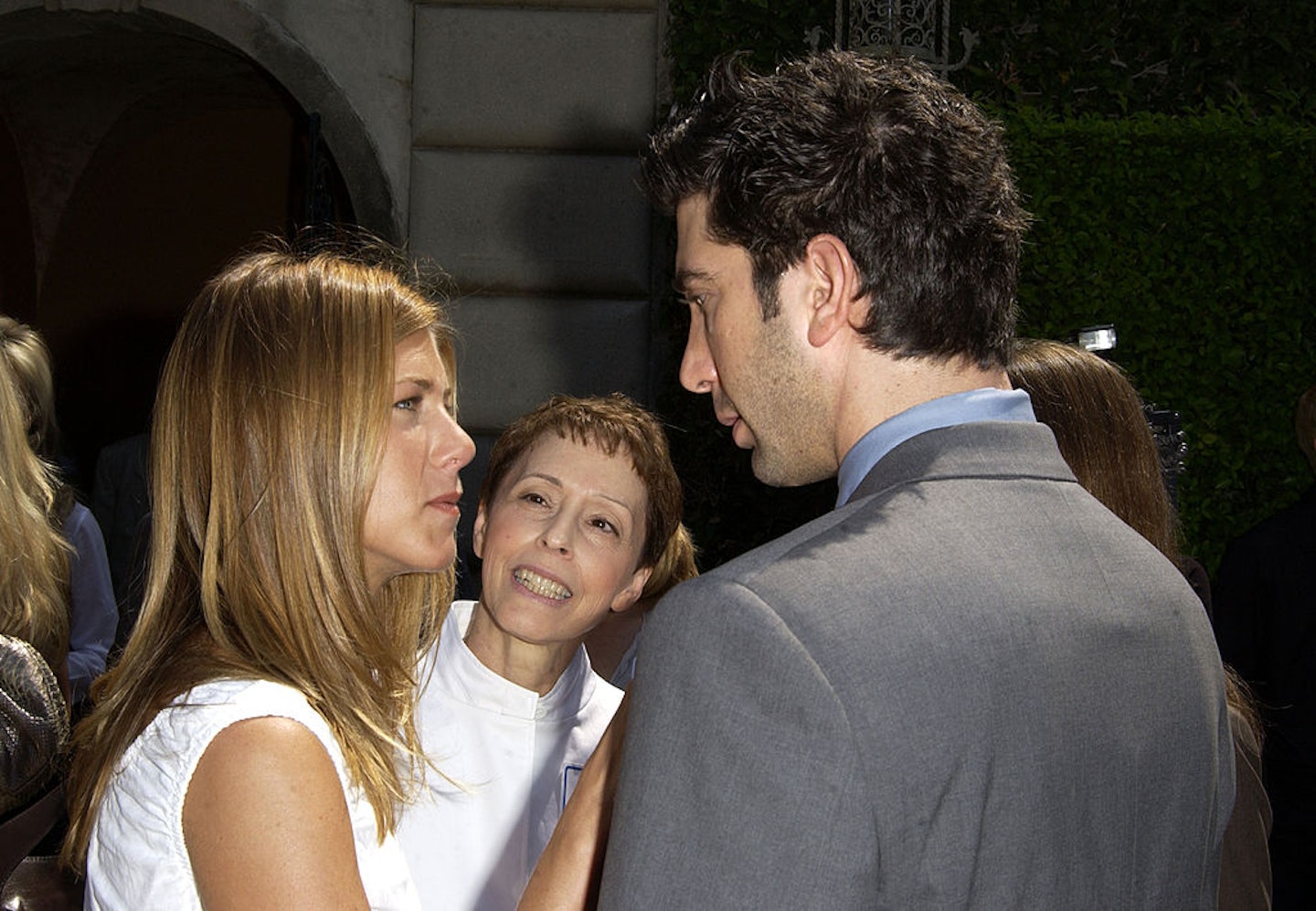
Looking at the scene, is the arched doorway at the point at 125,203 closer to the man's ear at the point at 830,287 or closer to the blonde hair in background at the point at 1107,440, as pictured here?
the blonde hair in background at the point at 1107,440

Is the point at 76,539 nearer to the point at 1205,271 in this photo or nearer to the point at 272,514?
the point at 272,514

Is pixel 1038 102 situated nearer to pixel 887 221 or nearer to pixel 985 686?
pixel 887 221

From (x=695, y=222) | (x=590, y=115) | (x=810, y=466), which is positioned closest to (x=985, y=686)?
(x=810, y=466)

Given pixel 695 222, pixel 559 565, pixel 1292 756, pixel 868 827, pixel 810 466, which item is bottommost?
pixel 1292 756

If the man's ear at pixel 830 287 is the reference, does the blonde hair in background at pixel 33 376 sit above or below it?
below

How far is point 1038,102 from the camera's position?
240 inches

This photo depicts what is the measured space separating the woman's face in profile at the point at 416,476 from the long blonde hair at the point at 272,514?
51 mm

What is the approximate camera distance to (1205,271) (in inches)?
202

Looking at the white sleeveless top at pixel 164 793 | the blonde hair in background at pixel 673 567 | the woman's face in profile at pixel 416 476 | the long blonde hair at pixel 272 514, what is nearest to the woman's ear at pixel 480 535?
the blonde hair in background at pixel 673 567

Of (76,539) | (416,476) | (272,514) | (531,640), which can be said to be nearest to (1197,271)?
(531,640)

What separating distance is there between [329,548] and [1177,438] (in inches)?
93.9

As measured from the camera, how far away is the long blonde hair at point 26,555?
295 centimetres

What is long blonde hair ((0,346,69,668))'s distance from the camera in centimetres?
295

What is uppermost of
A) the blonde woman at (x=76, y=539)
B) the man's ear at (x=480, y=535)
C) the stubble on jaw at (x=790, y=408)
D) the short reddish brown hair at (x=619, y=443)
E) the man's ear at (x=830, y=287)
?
the man's ear at (x=830, y=287)
